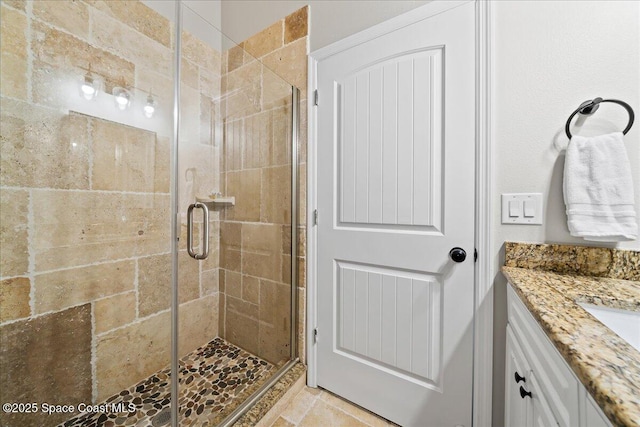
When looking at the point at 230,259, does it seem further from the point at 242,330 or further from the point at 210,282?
the point at 242,330

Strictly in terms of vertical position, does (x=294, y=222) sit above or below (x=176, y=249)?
above

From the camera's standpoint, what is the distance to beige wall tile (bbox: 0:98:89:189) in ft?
3.38

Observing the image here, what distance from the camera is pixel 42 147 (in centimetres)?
111

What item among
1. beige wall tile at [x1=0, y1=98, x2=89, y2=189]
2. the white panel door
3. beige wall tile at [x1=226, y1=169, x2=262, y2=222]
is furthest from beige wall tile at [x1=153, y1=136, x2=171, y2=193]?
the white panel door

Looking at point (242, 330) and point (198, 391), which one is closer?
point (198, 391)

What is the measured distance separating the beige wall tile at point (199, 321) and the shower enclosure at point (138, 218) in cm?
1

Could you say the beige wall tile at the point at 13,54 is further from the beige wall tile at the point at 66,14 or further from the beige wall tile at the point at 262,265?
the beige wall tile at the point at 262,265

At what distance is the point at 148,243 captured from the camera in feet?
4.83

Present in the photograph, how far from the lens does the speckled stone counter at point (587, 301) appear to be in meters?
0.34

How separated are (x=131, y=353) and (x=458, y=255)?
1862mm

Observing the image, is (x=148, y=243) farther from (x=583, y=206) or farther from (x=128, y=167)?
(x=583, y=206)

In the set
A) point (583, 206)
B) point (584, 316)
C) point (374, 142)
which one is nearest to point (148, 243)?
point (374, 142)

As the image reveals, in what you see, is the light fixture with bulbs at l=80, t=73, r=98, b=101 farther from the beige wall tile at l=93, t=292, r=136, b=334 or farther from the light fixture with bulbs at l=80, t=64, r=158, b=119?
the beige wall tile at l=93, t=292, r=136, b=334

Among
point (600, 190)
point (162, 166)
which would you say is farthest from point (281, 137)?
point (600, 190)
